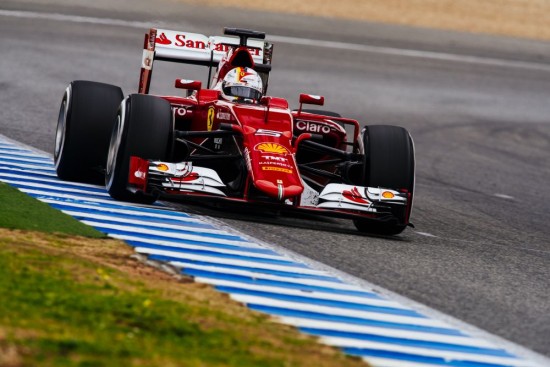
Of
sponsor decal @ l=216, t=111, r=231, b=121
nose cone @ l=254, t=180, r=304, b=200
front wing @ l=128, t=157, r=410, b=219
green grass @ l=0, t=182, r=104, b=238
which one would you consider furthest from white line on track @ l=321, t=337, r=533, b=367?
sponsor decal @ l=216, t=111, r=231, b=121

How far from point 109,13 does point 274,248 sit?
25.6 m

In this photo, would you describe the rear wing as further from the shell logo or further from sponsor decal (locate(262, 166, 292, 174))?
sponsor decal (locate(262, 166, 292, 174))

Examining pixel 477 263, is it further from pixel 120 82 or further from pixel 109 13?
pixel 109 13

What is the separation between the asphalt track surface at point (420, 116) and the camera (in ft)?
28.6

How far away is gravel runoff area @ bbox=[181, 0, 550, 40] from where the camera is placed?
4069 centimetres

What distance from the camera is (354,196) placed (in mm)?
10281

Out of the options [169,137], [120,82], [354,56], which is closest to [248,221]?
[169,137]

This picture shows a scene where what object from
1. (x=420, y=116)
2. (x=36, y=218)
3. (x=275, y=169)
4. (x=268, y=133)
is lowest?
(x=420, y=116)

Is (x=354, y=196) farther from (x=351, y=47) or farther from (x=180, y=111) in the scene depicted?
(x=351, y=47)

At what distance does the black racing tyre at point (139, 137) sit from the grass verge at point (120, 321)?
255 centimetres

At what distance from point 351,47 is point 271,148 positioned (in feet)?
77.1

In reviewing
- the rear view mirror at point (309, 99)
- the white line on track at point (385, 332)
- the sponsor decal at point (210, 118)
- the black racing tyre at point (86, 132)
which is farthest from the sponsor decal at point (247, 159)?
the white line on track at point (385, 332)

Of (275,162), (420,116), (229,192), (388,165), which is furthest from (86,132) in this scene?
(420,116)

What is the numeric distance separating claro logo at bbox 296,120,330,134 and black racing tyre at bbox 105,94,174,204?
1.58 metres
